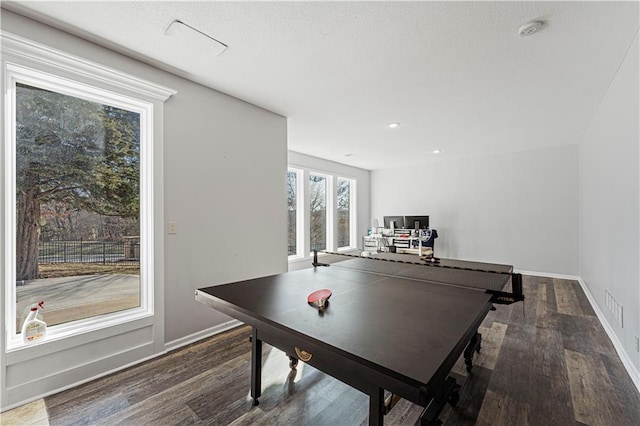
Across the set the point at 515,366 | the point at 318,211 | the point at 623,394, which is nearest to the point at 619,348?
the point at 623,394

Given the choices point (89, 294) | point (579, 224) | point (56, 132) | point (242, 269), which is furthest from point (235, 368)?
point (579, 224)

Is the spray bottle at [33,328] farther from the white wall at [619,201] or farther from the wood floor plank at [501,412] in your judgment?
the white wall at [619,201]

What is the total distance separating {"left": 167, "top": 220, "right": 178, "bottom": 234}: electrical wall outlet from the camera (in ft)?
8.03

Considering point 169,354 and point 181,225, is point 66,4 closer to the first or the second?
point 181,225

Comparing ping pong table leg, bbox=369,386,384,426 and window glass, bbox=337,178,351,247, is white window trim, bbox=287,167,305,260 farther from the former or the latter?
ping pong table leg, bbox=369,386,384,426

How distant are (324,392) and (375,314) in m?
0.96

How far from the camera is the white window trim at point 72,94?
1735 mm

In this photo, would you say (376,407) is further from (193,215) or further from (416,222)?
(416,222)

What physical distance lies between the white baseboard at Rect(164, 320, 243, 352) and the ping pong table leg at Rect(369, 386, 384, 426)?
2.06 meters

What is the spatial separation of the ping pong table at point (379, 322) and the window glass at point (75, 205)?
3.95 feet

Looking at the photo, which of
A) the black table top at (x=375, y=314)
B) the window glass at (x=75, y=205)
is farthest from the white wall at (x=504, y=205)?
the window glass at (x=75, y=205)

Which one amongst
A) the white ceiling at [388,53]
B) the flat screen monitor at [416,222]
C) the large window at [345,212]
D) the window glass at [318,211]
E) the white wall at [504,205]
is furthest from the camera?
the large window at [345,212]

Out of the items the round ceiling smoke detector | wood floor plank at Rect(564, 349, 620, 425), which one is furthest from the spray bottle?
the round ceiling smoke detector

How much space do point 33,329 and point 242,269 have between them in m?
1.61
